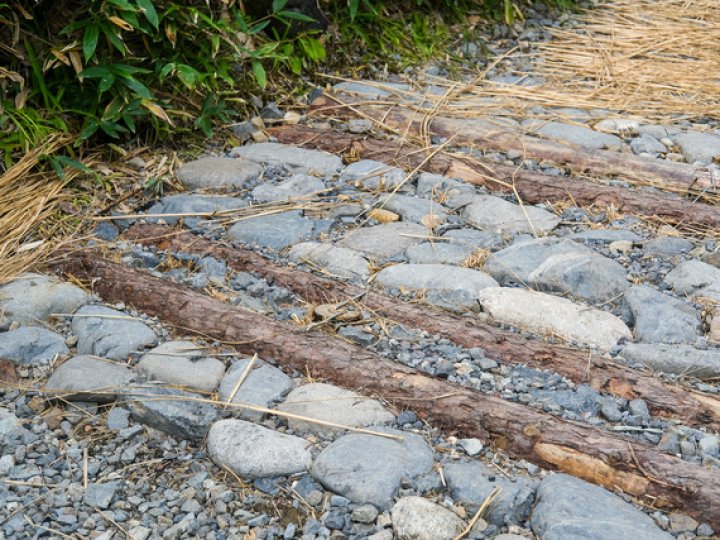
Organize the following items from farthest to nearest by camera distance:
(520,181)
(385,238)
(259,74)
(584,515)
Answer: (259,74) → (520,181) → (385,238) → (584,515)

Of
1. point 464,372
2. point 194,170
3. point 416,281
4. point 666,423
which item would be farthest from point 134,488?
point 194,170

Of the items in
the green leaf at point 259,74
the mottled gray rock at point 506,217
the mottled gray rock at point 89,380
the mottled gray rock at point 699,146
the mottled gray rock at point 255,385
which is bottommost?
the mottled gray rock at point 699,146

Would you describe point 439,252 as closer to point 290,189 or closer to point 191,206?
point 290,189

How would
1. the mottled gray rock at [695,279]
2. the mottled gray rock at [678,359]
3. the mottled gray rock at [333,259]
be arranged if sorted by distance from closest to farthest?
the mottled gray rock at [678,359] → the mottled gray rock at [695,279] → the mottled gray rock at [333,259]

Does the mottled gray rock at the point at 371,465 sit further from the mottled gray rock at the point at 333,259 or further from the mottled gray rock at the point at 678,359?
the mottled gray rock at the point at 333,259

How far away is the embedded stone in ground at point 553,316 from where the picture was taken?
2.50 m

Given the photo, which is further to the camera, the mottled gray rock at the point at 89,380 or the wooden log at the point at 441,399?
the mottled gray rock at the point at 89,380

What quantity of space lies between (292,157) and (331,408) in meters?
1.57

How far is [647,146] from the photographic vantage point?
366 cm

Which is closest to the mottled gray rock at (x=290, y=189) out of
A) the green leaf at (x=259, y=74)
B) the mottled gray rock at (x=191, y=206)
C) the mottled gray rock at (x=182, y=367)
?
the mottled gray rock at (x=191, y=206)

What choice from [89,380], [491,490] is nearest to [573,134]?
[491,490]

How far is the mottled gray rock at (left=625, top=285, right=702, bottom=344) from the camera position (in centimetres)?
248

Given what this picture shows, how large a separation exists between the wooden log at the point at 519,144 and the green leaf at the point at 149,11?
2.89 ft

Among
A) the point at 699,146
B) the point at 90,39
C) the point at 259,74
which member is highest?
the point at 90,39
